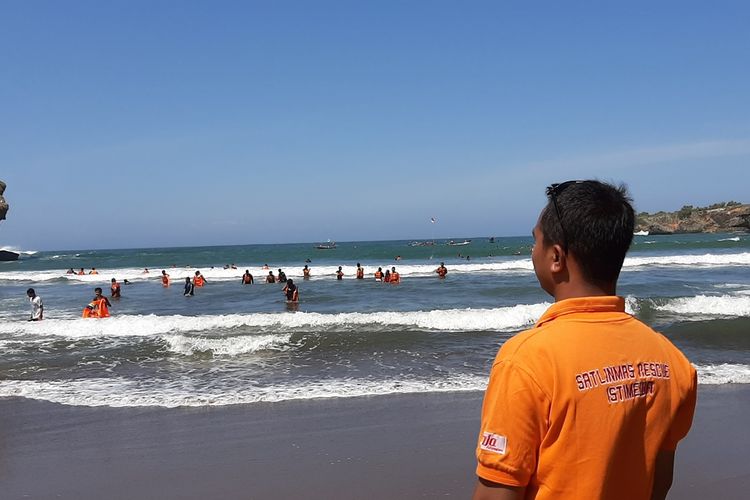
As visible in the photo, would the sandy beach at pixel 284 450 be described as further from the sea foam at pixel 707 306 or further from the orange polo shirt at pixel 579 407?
the sea foam at pixel 707 306

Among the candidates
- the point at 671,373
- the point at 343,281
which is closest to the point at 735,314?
the point at 671,373

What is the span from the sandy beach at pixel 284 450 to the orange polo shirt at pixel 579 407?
3.88 metres

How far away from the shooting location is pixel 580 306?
154 cm

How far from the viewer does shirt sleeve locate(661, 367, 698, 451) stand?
1591 mm

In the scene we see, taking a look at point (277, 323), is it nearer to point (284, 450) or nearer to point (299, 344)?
point (299, 344)

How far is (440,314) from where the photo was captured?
632 inches

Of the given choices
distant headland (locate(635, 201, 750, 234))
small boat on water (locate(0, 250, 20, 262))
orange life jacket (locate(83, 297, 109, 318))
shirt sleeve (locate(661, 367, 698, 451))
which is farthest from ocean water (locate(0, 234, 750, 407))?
distant headland (locate(635, 201, 750, 234))

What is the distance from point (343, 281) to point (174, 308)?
1134cm

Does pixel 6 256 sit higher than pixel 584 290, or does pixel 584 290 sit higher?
pixel 584 290

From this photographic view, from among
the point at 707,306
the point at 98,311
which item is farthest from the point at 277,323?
the point at 707,306

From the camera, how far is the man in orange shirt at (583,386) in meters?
1.41

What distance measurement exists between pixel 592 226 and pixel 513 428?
1.89 ft

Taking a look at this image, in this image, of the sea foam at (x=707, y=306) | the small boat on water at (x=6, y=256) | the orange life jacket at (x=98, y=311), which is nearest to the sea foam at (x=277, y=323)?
the orange life jacket at (x=98, y=311)

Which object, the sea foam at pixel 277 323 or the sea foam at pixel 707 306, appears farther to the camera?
the sea foam at pixel 707 306
